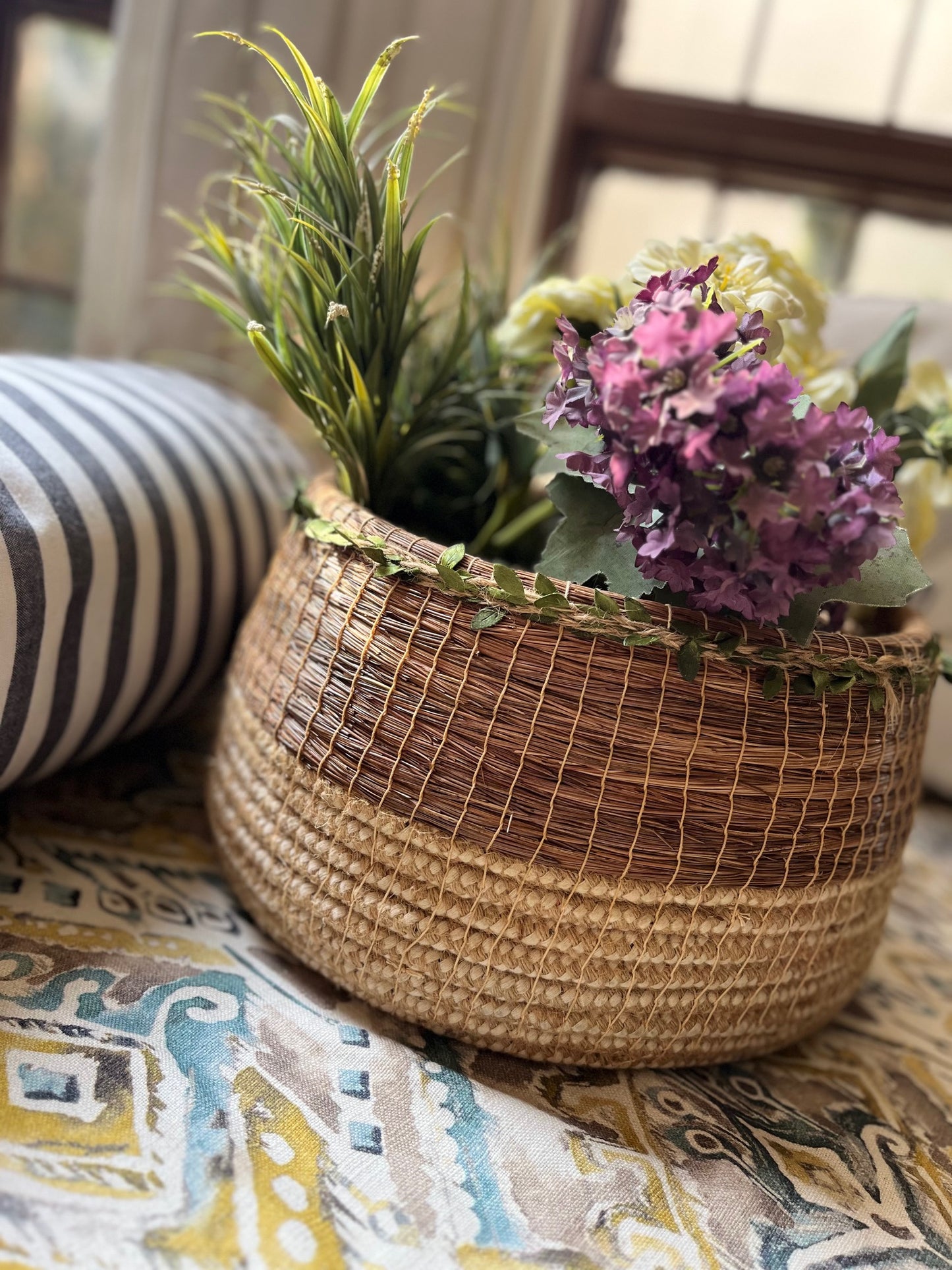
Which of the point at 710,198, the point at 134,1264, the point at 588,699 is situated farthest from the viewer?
the point at 710,198

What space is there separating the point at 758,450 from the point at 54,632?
17.1 inches

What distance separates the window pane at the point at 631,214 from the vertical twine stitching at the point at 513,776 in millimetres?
988

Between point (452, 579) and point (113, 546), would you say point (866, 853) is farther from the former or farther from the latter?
point (113, 546)

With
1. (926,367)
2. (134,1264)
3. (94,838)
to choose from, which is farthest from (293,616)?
(926,367)

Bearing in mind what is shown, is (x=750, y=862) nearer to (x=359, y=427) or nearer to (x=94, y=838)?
(x=359, y=427)

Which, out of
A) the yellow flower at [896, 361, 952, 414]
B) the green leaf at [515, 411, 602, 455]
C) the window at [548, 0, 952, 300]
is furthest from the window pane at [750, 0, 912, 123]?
the green leaf at [515, 411, 602, 455]

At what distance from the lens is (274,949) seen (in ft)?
2.16

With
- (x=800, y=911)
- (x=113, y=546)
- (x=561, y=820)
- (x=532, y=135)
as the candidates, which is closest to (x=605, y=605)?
(x=561, y=820)

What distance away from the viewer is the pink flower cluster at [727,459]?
446 millimetres

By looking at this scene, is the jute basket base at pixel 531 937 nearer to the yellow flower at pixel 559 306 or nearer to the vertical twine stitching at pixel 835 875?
the vertical twine stitching at pixel 835 875

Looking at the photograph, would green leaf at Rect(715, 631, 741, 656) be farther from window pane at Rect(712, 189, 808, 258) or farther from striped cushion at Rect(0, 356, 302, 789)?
window pane at Rect(712, 189, 808, 258)

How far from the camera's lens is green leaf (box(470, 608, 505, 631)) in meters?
0.54

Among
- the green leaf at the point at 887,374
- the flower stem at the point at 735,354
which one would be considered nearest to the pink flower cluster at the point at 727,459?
the flower stem at the point at 735,354

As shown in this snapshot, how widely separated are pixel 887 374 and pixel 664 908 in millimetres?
440
